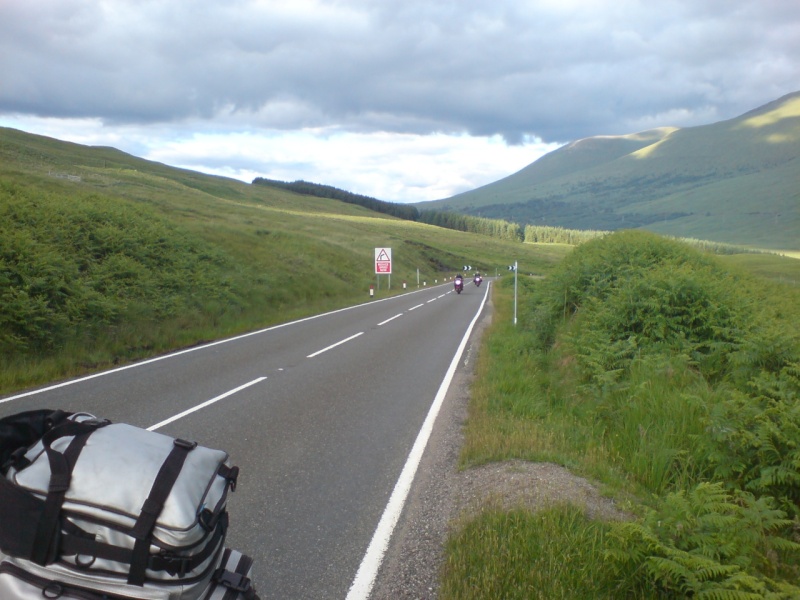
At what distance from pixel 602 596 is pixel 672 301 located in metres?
7.40

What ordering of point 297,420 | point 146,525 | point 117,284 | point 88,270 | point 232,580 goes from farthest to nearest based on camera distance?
point 117,284, point 88,270, point 297,420, point 232,580, point 146,525

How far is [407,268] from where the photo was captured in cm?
6588

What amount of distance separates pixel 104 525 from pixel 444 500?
336 centimetres

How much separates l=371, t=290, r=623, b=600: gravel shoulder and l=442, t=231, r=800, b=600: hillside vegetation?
0.18m

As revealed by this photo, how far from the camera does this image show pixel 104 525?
9.40 ft

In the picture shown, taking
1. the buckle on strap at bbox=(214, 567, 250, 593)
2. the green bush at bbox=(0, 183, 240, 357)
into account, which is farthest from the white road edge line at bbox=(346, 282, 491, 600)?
the green bush at bbox=(0, 183, 240, 357)

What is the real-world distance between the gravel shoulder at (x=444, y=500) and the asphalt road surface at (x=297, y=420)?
23 centimetres

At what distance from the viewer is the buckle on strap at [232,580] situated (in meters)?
3.14

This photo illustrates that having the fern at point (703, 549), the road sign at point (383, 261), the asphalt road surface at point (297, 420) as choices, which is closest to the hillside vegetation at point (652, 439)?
the fern at point (703, 549)

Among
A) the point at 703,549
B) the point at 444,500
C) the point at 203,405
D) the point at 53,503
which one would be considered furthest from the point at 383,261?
the point at 53,503

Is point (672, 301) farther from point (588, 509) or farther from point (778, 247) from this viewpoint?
point (778, 247)

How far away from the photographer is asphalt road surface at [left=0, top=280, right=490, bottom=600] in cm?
478

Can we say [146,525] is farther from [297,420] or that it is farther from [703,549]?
[297,420]

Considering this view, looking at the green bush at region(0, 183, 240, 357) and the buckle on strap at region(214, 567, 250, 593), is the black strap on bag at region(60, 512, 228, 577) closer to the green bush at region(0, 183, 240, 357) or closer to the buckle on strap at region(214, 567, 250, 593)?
the buckle on strap at region(214, 567, 250, 593)
